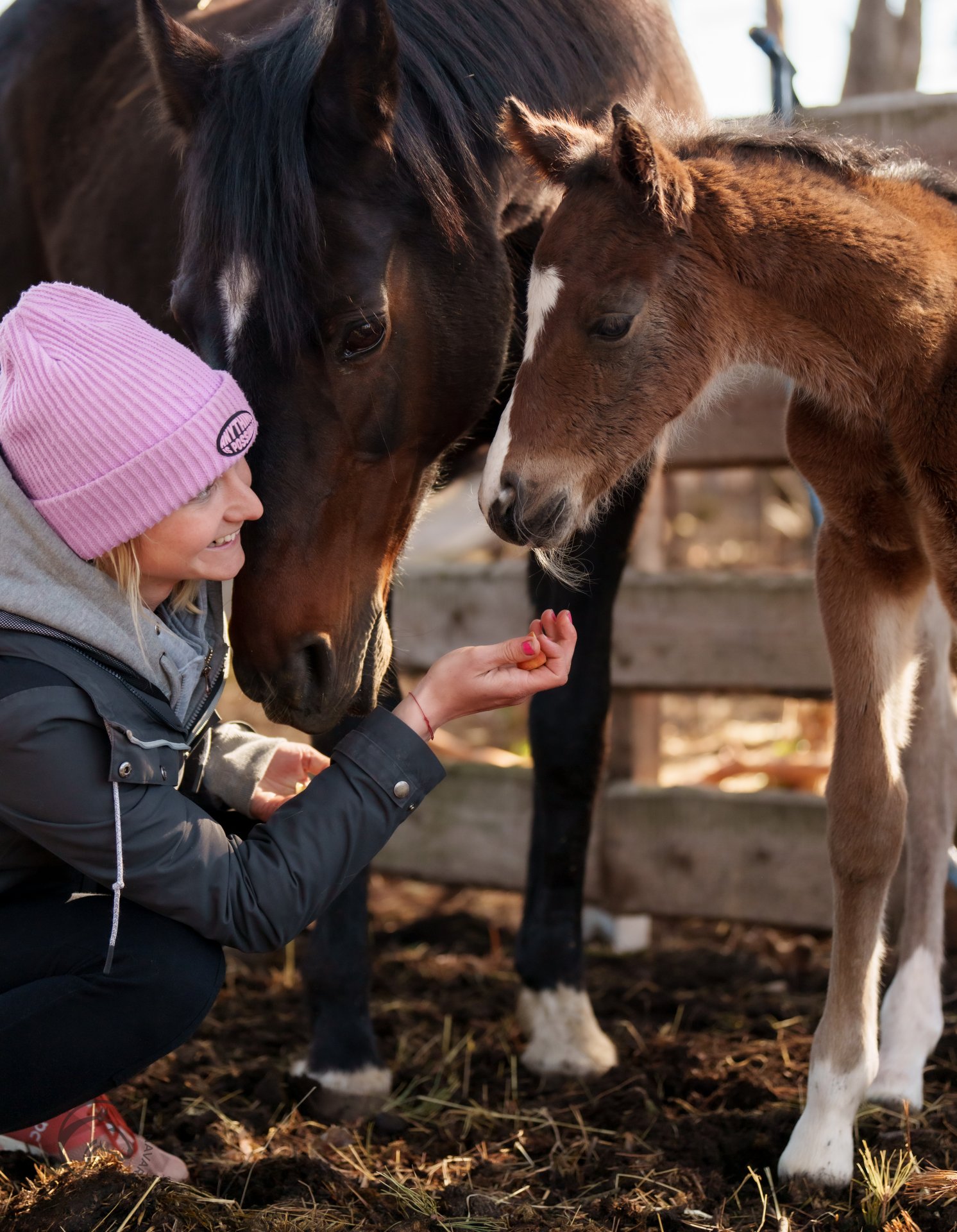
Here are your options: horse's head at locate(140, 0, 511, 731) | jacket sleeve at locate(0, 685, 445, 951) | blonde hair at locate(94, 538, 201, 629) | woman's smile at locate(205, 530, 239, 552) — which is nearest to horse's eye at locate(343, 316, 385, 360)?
horse's head at locate(140, 0, 511, 731)

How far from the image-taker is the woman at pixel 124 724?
173 centimetres

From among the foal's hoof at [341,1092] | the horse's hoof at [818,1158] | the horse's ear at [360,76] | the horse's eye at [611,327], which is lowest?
the foal's hoof at [341,1092]

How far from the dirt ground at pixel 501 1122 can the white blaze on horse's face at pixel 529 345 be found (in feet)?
3.84

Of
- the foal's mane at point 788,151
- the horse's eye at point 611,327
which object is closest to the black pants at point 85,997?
the horse's eye at point 611,327

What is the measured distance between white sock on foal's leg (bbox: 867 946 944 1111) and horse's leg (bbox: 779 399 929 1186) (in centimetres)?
23

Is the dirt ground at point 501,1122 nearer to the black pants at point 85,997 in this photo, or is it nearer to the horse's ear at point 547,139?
the black pants at point 85,997

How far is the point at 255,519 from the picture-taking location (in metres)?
2.01

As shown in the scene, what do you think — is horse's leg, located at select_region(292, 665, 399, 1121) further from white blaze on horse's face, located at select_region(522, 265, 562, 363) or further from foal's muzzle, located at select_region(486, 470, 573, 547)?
white blaze on horse's face, located at select_region(522, 265, 562, 363)

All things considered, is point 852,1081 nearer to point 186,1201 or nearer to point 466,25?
point 186,1201

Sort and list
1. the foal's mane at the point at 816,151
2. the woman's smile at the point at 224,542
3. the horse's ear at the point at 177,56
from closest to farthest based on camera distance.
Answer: the woman's smile at the point at 224,542
the foal's mane at the point at 816,151
the horse's ear at the point at 177,56

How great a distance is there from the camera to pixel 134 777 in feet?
5.64

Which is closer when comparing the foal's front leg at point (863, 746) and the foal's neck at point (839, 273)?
the foal's neck at point (839, 273)

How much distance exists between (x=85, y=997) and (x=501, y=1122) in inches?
40.8

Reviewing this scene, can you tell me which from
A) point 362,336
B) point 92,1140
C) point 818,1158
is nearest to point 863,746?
point 818,1158
